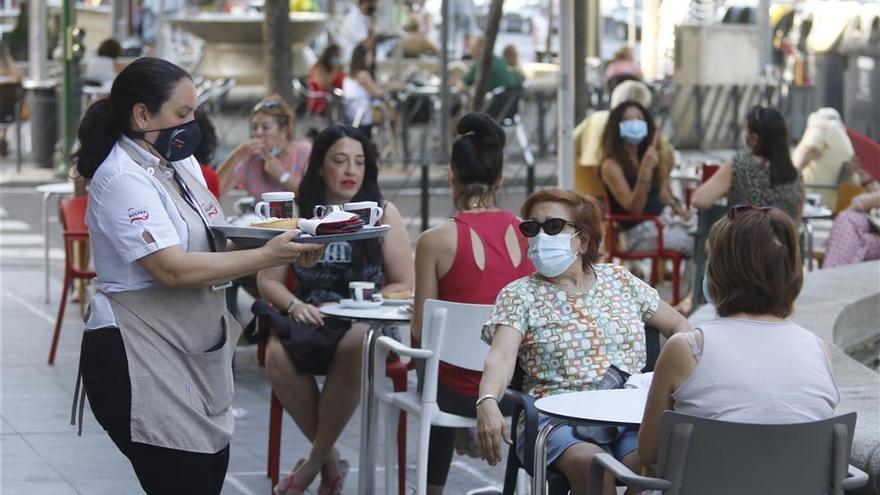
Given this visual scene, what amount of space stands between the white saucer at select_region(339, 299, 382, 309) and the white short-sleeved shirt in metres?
1.99

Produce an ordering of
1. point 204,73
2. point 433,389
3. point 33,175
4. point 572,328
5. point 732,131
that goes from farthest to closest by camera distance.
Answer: point 204,73 → point 732,131 → point 33,175 → point 433,389 → point 572,328

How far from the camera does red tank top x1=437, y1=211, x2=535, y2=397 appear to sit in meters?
5.76

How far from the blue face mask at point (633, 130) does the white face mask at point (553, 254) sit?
17.8ft

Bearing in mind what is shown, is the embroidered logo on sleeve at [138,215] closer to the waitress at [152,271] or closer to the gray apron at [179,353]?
the waitress at [152,271]

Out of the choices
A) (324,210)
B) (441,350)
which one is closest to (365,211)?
(324,210)

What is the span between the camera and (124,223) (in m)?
4.11

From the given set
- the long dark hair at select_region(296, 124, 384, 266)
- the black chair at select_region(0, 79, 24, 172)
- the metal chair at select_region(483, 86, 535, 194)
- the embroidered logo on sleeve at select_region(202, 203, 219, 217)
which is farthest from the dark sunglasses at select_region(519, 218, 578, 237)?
the black chair at select_region(0, 79, 24, 172)

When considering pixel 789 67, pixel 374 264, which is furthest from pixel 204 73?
pixel 374 264

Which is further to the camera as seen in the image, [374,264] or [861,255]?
[861,255]

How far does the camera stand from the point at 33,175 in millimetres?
19906

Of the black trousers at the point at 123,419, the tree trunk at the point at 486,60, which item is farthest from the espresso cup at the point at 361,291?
the tree trunk at the point at 486,60

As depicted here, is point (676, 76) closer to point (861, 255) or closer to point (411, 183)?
point (411, 183)

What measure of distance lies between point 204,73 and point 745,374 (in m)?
20.2

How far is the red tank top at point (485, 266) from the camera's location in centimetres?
576
